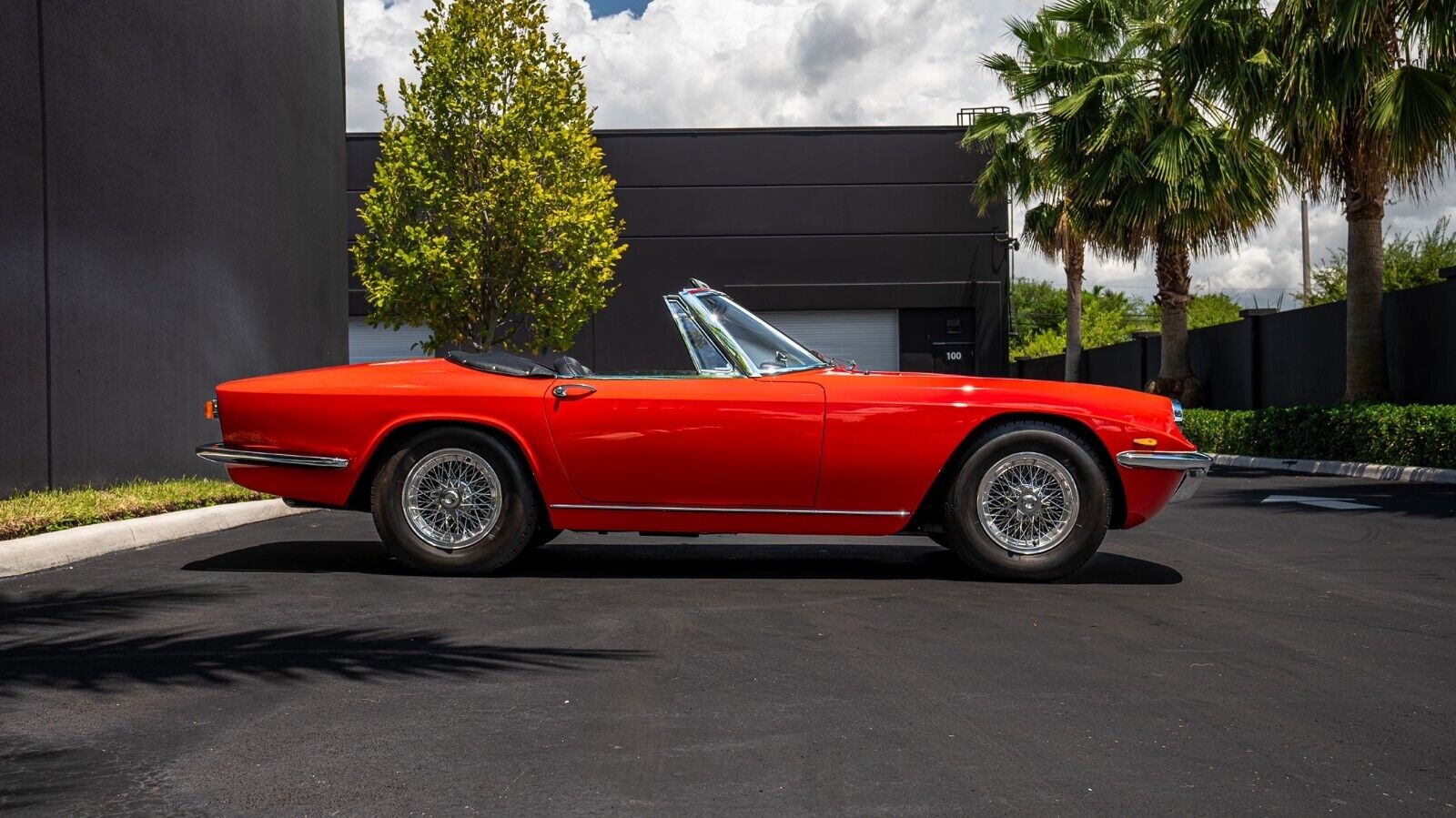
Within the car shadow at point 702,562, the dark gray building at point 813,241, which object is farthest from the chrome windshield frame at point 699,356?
the dark gray building at point 813,241

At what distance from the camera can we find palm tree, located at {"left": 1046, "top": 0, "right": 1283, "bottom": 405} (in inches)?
779

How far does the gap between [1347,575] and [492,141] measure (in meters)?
17.9

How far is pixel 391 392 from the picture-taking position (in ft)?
20.4

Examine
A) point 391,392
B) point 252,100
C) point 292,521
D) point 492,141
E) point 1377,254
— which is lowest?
point 292,521

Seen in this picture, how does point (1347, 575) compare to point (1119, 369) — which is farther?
point (1119, 369)

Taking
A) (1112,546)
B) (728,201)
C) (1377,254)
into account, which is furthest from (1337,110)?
(728,201)

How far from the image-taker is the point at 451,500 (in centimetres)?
620

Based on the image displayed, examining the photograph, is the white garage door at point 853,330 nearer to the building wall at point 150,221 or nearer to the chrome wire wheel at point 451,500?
the building wall at point 150,221

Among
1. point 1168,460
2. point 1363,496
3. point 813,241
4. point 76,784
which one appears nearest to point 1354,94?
point 1363,496

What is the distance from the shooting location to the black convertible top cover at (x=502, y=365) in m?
6.25

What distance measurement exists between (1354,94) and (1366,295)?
8.35 ft

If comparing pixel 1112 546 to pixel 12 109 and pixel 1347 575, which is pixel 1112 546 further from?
pixel 12 109

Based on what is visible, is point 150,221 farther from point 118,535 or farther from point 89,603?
point 89,603

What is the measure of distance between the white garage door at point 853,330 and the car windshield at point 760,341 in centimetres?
2612
